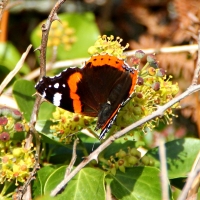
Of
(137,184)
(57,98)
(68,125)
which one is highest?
(57,98)

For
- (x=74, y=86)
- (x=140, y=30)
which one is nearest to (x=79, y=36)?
(x=140, y=30)

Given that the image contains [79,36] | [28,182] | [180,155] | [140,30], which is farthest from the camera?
[140,30]

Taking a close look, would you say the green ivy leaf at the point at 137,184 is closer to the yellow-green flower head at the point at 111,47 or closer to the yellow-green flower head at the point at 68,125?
the yellow-green flower head at the point at 68,125

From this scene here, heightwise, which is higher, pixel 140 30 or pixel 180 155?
pixel 140 30

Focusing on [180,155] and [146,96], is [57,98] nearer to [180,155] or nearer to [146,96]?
[146,96]

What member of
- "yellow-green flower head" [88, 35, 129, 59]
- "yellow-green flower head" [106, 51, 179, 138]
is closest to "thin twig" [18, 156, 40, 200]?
"yellow-green flower head" [106, 51, 179, 138]

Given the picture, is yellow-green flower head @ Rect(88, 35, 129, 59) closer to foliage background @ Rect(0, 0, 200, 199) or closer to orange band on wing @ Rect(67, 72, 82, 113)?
orange band on wing @ Rect(67, 72, 82, 113)

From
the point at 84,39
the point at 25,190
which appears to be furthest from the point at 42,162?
the point at 84,39

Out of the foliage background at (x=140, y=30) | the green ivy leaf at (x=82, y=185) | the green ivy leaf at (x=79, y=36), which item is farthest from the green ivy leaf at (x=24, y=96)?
the green ivy leaf at (x=79, y=36)
